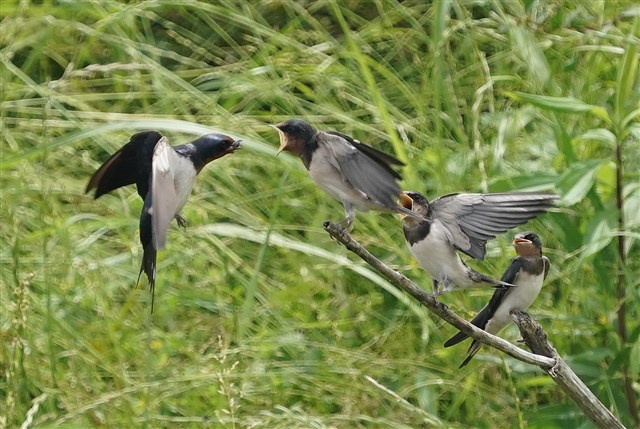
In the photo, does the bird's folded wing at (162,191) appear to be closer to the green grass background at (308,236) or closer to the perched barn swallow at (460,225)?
the perched barn swallow at (460,225)

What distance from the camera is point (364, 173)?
116 centimetres

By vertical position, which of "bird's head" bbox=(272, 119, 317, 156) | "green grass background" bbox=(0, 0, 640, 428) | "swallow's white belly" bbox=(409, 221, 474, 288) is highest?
"bird's head" bbox=(272, 119, 317, 156)

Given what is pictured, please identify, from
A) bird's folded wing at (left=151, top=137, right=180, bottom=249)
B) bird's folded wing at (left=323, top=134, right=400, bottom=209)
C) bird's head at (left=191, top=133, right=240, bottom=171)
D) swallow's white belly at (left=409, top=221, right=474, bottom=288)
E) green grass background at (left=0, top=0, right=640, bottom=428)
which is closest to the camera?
bird's folded wing at (left=151, top=137, right=180, bottom=249)

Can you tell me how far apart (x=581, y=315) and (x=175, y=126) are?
1086 mm

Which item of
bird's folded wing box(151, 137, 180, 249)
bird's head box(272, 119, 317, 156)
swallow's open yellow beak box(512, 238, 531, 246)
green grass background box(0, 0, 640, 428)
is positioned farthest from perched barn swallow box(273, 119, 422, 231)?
green grass background box(0, 0, 640, 428)

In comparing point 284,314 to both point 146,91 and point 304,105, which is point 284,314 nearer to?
point 304,105

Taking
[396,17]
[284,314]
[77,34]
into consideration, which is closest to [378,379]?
[284,314]

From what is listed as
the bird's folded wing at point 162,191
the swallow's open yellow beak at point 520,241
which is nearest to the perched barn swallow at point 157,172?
the bird's folded wing at point 162,191

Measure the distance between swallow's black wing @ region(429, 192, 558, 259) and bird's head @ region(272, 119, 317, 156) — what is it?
0.24m

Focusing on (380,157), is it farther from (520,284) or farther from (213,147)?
(520,284)

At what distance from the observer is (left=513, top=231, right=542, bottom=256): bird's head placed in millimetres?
1679

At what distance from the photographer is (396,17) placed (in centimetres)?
376

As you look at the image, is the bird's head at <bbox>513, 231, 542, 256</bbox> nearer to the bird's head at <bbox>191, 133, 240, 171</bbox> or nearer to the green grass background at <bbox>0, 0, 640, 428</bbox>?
the green grass background at <bbox>0, 0, 640, 428</bbox>

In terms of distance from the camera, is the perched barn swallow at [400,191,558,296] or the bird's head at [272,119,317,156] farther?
the perched barn swallow at [400,191,558,296]
